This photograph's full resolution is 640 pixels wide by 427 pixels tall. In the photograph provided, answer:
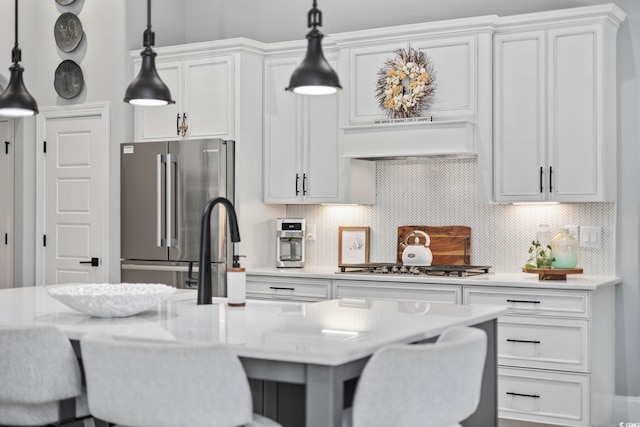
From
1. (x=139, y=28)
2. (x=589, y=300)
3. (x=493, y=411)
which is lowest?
(x=493, y=411)

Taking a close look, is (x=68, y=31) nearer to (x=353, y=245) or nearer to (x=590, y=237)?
(x=353, y=245)

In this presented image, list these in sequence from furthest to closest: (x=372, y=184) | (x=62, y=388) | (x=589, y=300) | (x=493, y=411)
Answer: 1. (x=372, y=184)
2. (x=589, y=300)
3. (x=493, y=411)
4. (x=62, y=388)

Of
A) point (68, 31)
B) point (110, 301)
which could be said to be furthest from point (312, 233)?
point (110, 301)

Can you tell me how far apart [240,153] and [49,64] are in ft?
6.38

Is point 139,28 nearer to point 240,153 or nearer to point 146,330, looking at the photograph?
point 240,153

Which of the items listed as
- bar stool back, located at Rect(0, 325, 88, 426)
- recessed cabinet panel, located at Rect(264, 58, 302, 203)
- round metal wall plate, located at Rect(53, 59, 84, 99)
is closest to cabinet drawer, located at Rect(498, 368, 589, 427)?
recessed cabinet panel, located at Rect(264, 58, 302, 203)

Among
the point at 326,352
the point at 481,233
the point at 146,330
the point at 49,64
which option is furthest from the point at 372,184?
the point at 326,352

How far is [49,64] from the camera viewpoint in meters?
6.71

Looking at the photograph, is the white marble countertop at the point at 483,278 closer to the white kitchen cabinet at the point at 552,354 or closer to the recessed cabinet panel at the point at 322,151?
the white kitchen cabinet at the point at 552,354

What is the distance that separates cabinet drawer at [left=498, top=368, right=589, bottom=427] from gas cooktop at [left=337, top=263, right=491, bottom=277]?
2.10ft

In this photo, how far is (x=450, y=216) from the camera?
5.68 metres

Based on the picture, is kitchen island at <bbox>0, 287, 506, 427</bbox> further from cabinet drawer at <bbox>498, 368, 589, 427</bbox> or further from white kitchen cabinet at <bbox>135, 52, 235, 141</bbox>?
white kitchen cabinet at <bbox>135, 52, 235, 141</bbox>

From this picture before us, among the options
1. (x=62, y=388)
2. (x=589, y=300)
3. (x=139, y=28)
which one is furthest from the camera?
(x=139, y=28)

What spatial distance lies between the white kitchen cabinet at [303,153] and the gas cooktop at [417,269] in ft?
1.60
